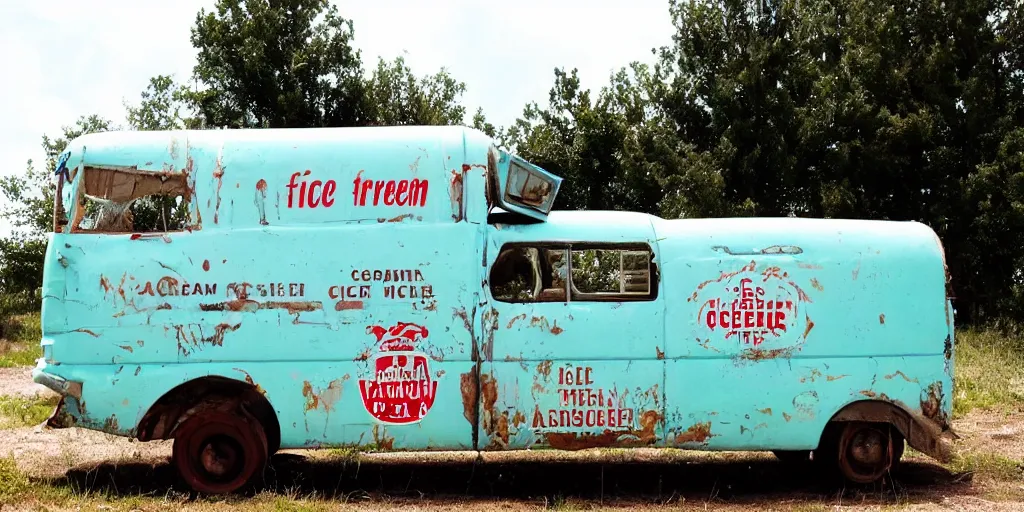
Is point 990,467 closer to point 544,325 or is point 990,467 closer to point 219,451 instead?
point 544,325

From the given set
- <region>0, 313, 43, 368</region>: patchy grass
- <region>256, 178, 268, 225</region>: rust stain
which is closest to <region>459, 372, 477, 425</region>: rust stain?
<region>256, 178, 268, 225</region>: rust stain

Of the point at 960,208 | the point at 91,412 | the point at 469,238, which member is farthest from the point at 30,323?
the point at 960,208

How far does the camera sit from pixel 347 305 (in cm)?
764

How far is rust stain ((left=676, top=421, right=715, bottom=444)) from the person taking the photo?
25.3 feet

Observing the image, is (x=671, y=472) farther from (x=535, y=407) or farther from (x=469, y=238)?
(x=469, y=238)

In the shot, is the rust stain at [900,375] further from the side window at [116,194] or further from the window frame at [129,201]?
the side window at [116,194]

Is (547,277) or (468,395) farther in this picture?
(547,277)

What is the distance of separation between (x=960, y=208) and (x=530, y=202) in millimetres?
19929

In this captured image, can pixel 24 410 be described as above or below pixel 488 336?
A: below

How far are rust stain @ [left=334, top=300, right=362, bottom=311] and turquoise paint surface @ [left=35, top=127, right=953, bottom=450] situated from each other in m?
0.02

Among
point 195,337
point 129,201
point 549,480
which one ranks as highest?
point 129,201

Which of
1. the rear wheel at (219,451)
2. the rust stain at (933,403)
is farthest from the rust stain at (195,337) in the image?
the rust stain at (933,403)

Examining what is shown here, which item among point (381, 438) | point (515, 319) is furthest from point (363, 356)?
point (515, 319)

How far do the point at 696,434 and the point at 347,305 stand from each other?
3071mm
